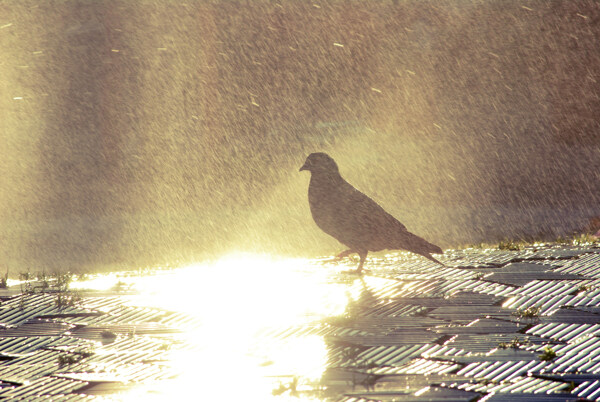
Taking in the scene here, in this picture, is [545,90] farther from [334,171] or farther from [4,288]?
[4,288]

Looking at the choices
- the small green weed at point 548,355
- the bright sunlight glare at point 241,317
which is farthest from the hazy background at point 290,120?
the small green weed at point 548,355

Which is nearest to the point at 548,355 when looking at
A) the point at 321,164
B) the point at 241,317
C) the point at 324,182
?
the point at 241,317

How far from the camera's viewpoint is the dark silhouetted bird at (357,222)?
7.15 m

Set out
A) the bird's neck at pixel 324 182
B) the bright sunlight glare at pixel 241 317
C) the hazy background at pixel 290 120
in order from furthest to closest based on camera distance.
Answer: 1. the hazy background at pixel 290 120
2. the bird's neck at pixel 324 182
3. the bright sunlight glare at pixel 241 317

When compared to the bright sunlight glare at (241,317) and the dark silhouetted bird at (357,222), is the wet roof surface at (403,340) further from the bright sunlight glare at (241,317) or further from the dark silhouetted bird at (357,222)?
the dark silhouetted bird at (357,222)

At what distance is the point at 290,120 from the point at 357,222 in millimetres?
20201

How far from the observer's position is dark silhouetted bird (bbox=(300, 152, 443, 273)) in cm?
715

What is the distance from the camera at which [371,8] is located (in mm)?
28000

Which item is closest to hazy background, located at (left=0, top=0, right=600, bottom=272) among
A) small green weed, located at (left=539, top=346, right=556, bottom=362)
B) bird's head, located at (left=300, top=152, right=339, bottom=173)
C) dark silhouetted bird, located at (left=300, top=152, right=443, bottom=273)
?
bird's head, located at (left=300, top=152, right=339, bottom=173)

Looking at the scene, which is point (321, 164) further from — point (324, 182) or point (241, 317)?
point (241, 317)

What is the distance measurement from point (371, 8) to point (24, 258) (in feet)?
60.8

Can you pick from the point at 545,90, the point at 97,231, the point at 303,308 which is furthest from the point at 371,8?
the point at 303,308

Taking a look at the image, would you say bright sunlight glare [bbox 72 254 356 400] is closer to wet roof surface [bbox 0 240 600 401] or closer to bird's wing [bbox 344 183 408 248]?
wet roof surface [bbox 0 240 600 401]

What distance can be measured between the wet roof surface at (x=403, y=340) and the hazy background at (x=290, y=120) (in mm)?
8202
